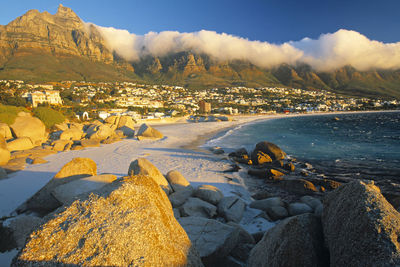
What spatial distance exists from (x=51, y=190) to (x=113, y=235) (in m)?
6.73

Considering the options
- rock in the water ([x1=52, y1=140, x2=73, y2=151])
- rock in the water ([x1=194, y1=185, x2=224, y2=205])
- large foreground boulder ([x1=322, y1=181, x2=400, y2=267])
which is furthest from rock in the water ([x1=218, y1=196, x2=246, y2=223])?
rock in the water ([x1=52, y1=140, x2=73, y2=151])

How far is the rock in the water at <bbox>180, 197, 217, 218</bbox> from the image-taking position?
772cm

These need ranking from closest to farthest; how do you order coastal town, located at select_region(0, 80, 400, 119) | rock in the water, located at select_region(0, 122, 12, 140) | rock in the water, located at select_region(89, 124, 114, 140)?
rock in the water, located at select_region(0, 122, 12, 140) < rock in the water, located at select_region(89, 124, 114, 140) < coastal town, located at select_region(0, 80, 400, 119)

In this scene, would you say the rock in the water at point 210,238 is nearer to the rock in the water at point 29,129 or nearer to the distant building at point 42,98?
the rock in the water at point 29,129

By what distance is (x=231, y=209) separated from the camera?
861 centimetres

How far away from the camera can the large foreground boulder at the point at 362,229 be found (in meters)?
2.41

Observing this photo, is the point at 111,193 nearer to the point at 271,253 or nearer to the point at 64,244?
the point at 64,244

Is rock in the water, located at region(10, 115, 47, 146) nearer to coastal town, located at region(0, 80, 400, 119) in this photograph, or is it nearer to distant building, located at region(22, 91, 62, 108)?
coastal town, located at region(0, 80, 400, 119)

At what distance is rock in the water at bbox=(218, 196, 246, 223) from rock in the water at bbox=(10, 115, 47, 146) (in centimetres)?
2251

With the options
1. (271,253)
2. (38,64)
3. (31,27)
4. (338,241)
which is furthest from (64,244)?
(31,27)

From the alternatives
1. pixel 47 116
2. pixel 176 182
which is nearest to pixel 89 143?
pixel 47 116

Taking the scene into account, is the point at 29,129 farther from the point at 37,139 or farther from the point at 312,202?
the point at 312,202

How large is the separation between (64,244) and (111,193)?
744 millimetres

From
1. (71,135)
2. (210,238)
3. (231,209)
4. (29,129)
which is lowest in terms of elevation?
(71,135)
